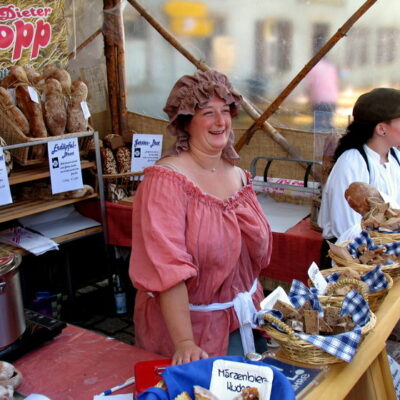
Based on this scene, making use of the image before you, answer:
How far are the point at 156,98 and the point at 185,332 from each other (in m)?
3.48

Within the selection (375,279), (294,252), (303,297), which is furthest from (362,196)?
(294,252)

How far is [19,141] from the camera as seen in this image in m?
3.33

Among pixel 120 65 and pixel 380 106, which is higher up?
pixel 120 65

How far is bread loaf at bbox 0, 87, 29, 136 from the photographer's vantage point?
11.0 ft

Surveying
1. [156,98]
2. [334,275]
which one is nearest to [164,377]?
[334,275]

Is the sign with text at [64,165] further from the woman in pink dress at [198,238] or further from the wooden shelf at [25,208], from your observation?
the woman in pink dress at [198,238]

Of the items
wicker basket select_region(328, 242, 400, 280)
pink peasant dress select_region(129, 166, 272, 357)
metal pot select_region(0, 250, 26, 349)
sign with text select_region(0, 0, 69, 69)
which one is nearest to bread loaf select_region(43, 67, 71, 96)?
sign with text select_region(0, 0, 69, 69)

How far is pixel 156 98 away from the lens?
4824 mm

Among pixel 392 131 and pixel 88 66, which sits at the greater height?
pixel 88 66

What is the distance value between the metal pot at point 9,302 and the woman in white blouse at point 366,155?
66.4 inches

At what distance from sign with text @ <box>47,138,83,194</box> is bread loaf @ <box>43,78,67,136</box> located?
104 mm

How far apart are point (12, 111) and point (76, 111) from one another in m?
0.49

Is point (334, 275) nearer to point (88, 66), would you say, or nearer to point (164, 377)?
point (164, 377)

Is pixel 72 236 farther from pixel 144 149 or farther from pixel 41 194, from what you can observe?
pixel 144 149
